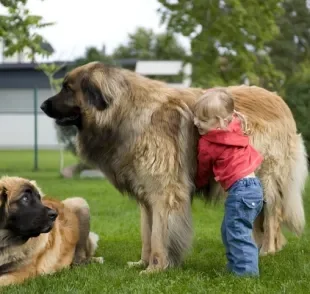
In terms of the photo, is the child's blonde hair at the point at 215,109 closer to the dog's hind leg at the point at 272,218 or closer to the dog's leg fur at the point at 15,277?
the dog's hind leg at the point at 272,218

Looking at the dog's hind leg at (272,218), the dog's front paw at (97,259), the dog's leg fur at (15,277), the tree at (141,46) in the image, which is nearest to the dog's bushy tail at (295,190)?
the dog's hind leg at (272,218)

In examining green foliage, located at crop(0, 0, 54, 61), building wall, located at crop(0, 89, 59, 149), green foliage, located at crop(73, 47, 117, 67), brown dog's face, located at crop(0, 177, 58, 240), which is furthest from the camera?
building wall, located at crop(0, 89, 59, 149)

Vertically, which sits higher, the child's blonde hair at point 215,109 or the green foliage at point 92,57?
the child's blonde hair at point 215,109

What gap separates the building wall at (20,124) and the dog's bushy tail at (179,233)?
835 inches

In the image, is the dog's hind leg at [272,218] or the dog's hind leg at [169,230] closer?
the dog's hind leg at [169,230]

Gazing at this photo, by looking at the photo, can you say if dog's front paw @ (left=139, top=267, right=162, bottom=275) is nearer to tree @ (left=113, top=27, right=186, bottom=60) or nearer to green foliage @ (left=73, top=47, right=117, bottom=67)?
green foliage @ (left=73, top=47, right=117, bottom=67)

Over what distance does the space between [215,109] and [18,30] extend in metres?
8.14

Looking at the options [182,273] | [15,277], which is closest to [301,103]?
[182,273]

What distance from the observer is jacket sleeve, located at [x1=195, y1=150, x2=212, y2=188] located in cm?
600

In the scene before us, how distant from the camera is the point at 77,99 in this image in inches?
238

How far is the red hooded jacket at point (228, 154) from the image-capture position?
19.2ft

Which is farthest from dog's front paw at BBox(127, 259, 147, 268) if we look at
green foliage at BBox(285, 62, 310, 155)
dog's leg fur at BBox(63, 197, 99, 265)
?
green foliage at BBox(285, 62, 310, 155)

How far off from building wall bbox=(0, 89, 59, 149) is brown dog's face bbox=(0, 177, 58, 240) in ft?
70.2

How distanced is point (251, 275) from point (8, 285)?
209 cm
